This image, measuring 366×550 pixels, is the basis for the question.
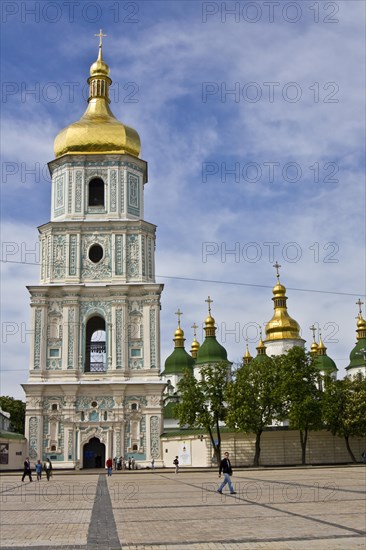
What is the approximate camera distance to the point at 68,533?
11.4 m

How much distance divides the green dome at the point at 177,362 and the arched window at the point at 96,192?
28104 mm

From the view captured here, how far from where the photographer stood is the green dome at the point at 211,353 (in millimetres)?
68062

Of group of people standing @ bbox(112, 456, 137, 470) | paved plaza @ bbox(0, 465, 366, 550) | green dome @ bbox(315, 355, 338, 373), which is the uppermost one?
green dome @ bbox(315, 355, 338, 373)

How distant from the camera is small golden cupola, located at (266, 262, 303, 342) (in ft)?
227

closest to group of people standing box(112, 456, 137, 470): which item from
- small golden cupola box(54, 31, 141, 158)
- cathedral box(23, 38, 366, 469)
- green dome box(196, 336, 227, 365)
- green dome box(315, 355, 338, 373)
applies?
cathedral box(23, 38, 366, 469)

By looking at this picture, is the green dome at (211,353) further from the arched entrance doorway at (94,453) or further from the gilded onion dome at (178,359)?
the arched entrance doorway at (94,453)

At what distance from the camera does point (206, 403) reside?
48594 mm

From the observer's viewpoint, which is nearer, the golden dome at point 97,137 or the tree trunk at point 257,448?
the tree trunk at point 257,448

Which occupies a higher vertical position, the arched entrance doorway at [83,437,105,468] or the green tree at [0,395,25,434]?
the green tree at [0,395,25,434]

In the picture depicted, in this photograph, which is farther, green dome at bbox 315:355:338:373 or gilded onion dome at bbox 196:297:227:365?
green dome at bbox 315:355:338:373

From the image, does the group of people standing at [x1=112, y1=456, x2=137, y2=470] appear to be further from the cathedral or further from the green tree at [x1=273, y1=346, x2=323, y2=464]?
the green tree at [x1=273, y1=346, x2=323, y2=464]

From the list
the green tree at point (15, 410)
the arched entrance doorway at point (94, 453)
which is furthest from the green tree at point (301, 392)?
the green tree at point (15, 410)

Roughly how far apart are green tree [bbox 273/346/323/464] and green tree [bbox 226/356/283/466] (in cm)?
62

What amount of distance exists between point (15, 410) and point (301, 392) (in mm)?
44116
